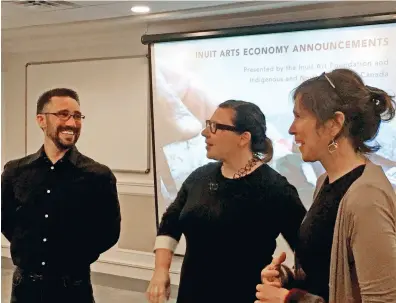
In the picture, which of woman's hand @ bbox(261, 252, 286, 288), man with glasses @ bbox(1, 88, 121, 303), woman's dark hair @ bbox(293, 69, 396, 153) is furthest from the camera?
man with glasses @ bbox(1, 88, 121, 303)

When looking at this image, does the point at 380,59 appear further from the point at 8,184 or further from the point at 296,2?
the point at 8,184

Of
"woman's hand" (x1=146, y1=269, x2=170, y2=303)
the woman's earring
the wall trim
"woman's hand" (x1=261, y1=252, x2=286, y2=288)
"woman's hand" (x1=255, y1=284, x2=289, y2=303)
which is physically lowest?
the wall trim

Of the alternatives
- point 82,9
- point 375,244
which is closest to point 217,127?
point 375,244

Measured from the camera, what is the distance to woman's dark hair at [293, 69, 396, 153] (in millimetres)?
1427

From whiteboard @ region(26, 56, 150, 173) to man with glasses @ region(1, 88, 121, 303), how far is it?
1966 mm

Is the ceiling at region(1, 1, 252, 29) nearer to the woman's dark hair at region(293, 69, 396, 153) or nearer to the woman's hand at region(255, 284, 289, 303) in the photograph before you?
the woman's dark hair at region(293, 69, 396, 153)

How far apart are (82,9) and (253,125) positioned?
2.16m

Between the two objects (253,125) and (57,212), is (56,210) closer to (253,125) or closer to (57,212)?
(57,212)

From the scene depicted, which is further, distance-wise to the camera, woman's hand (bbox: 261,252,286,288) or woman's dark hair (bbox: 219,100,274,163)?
woman's dark hair (bbox: 219,100,274,163)

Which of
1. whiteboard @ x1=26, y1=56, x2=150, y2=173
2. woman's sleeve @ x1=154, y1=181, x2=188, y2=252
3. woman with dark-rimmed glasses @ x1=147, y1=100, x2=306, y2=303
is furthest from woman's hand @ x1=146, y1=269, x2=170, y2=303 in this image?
whiteboard @ x1=26, y1=56, x2=150, y2=173

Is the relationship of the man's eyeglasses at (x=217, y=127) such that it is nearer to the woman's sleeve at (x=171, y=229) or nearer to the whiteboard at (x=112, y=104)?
the woman's sleeve at (x=171, y=229)

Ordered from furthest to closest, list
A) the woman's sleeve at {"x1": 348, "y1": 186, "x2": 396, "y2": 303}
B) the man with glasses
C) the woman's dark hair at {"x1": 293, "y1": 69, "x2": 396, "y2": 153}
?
the man with glasses → the woman's dark hair at {"x1": 293, "y1": 69, "x2": 396, "y2": 153} → the woman's sleeve at {"x1": 348, "y1": 186, "x2": 396, "y2": 303}

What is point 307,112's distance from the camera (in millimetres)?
1478

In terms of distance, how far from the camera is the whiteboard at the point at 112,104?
14.3ft
